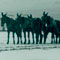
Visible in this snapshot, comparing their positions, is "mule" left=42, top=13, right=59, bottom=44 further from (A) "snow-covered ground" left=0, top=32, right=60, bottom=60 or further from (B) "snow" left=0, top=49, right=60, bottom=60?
(B) "snow" left=0, top=49, right=60, bottom=60

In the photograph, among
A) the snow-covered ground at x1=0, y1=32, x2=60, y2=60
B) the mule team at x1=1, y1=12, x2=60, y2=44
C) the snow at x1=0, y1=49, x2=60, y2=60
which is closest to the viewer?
the snow at x1=0, y1=49, x2=60, y2=60

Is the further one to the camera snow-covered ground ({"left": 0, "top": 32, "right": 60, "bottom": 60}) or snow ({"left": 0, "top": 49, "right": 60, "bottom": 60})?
snow-covered ground ({"left": 0, "top": 32, "right": 60, "bottom": 60})

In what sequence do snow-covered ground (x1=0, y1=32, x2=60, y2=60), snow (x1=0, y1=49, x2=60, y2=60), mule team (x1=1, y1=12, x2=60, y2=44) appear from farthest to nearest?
mule team (x1=1, y1=12, x2=60, y2=44)
snow-covered ground (x1=0, y1=32, x2=60, y2=60)
snow (x1=0, y1=49, x2=60, y2=60)

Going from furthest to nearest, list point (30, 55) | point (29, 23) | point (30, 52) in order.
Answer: point (29, 23), point (30, 52), point (30, 55)

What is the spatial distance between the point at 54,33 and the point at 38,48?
189 cm

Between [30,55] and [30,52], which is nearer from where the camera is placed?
[30,55]

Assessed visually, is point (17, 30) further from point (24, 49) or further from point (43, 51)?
point (43, 51)

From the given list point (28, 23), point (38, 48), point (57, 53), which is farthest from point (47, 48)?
point (28, 23)

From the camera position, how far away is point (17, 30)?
11.2 m

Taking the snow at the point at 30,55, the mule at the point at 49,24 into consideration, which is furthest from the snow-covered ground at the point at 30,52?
the mule at the point at 49,24

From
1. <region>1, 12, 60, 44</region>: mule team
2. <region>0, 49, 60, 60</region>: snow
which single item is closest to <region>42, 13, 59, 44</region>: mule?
<region>1, 12, 60, 44</region>: mule team

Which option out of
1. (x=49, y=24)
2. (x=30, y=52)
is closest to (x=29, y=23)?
(x=49, y=24)

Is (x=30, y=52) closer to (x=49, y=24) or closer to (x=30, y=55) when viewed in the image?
(x=30, y=55)

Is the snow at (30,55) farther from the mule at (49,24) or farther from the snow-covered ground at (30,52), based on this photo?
the mule at (49,24)
